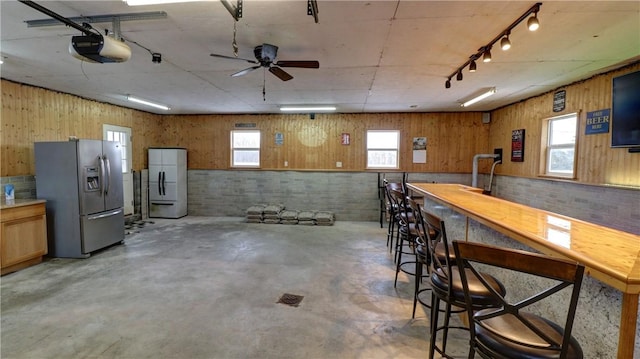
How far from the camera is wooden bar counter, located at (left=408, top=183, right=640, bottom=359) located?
1127mm

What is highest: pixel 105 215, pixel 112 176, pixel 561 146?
pixel 561 146

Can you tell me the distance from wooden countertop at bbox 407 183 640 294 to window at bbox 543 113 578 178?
351 centimetres

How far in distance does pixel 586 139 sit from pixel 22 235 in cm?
841

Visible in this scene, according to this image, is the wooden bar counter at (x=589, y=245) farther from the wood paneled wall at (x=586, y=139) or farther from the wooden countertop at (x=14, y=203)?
the wooden countertop at (x=14, y=203)

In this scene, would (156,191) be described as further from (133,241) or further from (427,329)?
(427,329)

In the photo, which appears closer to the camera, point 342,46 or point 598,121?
point 342,46

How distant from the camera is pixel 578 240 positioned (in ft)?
5.04

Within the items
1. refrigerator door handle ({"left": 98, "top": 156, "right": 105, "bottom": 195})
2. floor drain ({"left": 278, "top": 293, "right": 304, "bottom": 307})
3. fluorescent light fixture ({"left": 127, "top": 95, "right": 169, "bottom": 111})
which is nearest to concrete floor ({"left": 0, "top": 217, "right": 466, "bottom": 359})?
floor drain ({"left": 278, "top": 293, "right": 304, "bottom": 307})

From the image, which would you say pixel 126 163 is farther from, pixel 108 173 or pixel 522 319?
pixel 522 319

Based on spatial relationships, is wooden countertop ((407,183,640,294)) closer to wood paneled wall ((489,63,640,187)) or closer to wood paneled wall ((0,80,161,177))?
wood paneled wall ((489,63,640,187))

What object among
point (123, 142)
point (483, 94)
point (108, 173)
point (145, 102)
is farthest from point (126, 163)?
point (483, 94)

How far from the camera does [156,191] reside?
25.5 feet

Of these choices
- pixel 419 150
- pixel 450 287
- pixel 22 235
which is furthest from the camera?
pixel 419 150

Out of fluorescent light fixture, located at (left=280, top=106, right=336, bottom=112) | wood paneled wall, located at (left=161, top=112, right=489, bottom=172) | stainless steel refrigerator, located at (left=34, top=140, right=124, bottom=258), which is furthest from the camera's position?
wood paneled wall, located at (left=161, top=112, right=489, bottom=172)
